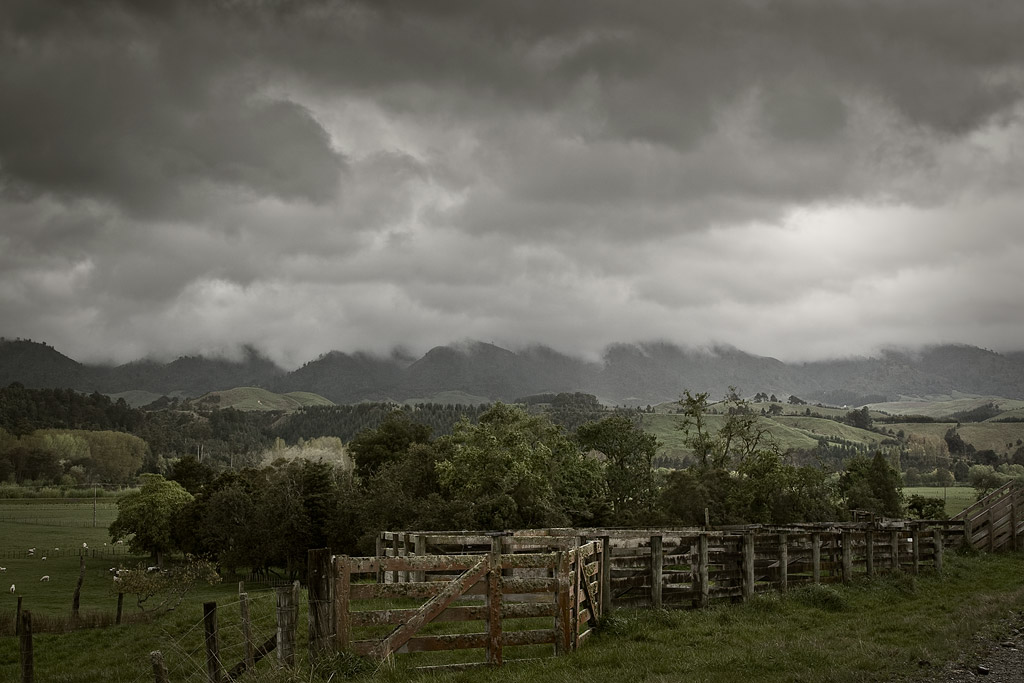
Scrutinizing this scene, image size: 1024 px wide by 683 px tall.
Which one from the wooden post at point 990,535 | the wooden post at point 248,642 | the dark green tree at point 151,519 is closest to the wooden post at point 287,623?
the wooden post at point 248,642

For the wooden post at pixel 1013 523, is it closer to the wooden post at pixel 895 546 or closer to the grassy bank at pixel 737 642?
→ the grassy bank at pixel 737 642

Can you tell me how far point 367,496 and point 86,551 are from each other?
204 ft

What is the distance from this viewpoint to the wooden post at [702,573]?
17766mm

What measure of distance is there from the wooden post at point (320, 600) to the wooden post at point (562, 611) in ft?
12.6

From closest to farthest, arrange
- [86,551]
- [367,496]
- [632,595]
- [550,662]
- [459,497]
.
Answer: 1. [550,662]
2. [632,595]
3. [459,497]
4. [367,496]
5. [86,551]

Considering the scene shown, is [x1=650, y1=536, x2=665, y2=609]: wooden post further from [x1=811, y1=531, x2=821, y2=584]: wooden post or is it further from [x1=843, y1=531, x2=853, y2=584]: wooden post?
[x1=843, y1=531, x2=853, y2=584]: wooden post

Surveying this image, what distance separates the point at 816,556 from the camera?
20.6m

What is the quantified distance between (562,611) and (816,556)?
10.8 metres

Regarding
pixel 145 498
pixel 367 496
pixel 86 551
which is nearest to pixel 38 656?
pixel 367 496

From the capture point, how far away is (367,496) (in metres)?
52.9

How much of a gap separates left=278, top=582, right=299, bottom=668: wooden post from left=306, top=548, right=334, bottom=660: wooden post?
10.5 inches

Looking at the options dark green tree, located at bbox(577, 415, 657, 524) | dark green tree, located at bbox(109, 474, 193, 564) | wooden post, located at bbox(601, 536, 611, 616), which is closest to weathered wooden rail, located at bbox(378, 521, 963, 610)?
wooden post, located at bbox(601, 536, 611, 616)

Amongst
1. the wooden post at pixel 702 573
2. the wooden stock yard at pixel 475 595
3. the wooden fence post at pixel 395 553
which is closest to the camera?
the wooden stock yard at pixel 475 595

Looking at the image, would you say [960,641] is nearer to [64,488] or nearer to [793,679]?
[793,679]
